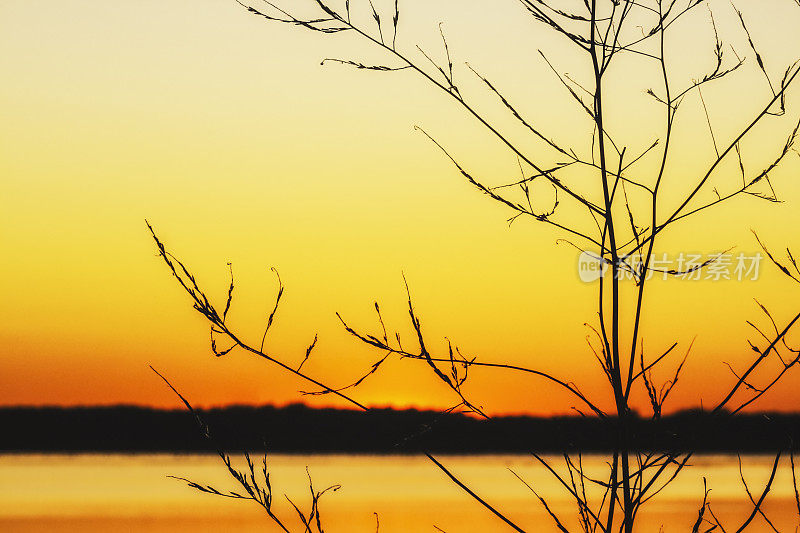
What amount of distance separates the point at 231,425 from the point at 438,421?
51 centimetres

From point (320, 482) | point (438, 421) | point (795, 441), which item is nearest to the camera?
point (795, 441)

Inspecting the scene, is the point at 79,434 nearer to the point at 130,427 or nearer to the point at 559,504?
the point at 130,427

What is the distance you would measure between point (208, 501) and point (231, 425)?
30929 millimetres

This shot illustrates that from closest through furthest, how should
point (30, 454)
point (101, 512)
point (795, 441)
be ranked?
1. point (795, 441)
2. point (101, 512)
3. point (30, 454)

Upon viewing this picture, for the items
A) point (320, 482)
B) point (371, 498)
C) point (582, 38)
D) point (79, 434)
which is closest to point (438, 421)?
point (582, 38)

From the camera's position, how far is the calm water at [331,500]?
81.8 ft

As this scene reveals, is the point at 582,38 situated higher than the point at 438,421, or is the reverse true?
the point at 582,38

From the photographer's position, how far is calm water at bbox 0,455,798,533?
2494 centimetres

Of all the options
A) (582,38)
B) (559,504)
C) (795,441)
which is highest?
(582,38)

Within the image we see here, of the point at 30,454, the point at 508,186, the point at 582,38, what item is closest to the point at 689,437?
the point at 508,186

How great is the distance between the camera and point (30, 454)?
55812mm

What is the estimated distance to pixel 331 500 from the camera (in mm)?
30250

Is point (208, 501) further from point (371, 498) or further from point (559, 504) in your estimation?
point (559, 504)

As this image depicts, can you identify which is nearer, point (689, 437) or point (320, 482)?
point (689, 437)
